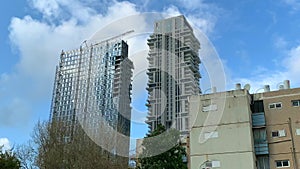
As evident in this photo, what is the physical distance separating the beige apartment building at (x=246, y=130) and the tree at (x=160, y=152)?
2884mm

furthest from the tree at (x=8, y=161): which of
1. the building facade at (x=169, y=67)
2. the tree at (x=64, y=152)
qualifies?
the building facade at (x=169, y=67)

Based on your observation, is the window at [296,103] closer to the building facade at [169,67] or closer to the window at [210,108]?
the window at [210,108]

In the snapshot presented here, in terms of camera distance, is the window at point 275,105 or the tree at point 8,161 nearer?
the tree at point 8,161

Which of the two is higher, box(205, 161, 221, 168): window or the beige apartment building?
the beige apartment building

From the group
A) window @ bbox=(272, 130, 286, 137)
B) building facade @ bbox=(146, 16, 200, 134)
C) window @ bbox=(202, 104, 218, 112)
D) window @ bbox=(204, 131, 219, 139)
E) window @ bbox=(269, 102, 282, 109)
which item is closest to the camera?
building facade @ bbox=(146, 16, 200, 134)

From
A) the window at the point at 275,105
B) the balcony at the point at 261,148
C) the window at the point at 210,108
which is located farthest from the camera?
the window at the point at 210,108

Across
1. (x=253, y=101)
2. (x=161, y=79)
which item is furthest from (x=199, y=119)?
(x=161, y=79)

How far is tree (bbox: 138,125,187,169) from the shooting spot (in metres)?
20.8

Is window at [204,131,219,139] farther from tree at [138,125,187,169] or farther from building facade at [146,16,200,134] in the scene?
building facade at [146,16,200,134]

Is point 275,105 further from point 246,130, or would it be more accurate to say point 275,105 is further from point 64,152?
point 64,152

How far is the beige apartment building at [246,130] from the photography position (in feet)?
76.3

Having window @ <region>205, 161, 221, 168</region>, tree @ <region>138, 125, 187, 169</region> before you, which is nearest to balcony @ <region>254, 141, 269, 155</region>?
window @ <region>205, 161, 221, 168</region>

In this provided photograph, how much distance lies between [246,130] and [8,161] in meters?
14.4

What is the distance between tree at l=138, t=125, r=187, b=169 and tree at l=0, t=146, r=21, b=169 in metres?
6.77
